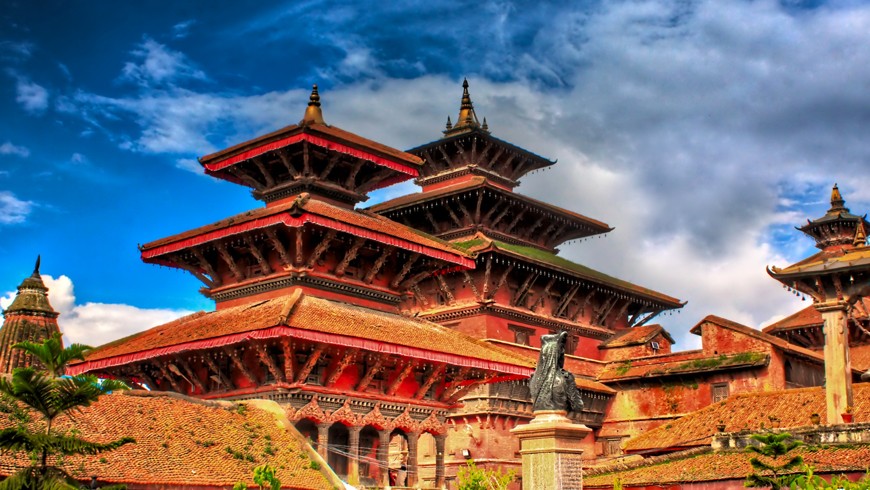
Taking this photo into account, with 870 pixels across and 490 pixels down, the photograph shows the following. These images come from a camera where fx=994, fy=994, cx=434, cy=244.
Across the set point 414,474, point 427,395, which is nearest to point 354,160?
point 427,395

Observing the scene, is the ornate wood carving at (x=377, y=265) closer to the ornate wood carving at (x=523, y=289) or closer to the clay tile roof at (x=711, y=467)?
the clay tile roof at (x=711, y=467)

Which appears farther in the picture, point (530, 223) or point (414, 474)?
point (530, 223)

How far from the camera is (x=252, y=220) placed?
91.7 ft

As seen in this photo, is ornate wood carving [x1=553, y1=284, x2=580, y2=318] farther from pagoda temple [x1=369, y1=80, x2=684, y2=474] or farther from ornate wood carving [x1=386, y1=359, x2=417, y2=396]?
ornate wood carving [x1=386, y1=359, x2=417, y2=396]

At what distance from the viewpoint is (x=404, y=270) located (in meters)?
31.1

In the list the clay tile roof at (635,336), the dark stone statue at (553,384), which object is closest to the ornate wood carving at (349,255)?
the dark stone statue at (553,384)

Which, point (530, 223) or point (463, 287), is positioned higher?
point (530, 223)

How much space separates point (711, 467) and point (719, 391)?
12715 millimetres

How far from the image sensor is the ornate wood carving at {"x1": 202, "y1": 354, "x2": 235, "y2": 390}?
2694 centimetres

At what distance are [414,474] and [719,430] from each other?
1106cm

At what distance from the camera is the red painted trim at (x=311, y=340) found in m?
24.4

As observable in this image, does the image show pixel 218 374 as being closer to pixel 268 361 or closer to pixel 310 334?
pixel 268 361

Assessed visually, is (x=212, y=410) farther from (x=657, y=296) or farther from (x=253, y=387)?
(x=657, y=296)

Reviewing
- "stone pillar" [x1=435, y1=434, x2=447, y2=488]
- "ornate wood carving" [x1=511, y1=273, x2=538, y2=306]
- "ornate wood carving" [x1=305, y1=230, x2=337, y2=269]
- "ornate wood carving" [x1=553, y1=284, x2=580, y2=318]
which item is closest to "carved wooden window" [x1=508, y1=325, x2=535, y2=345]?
"ornate wood carving" [x1=511, y1=273, x2=538, y2=306]
